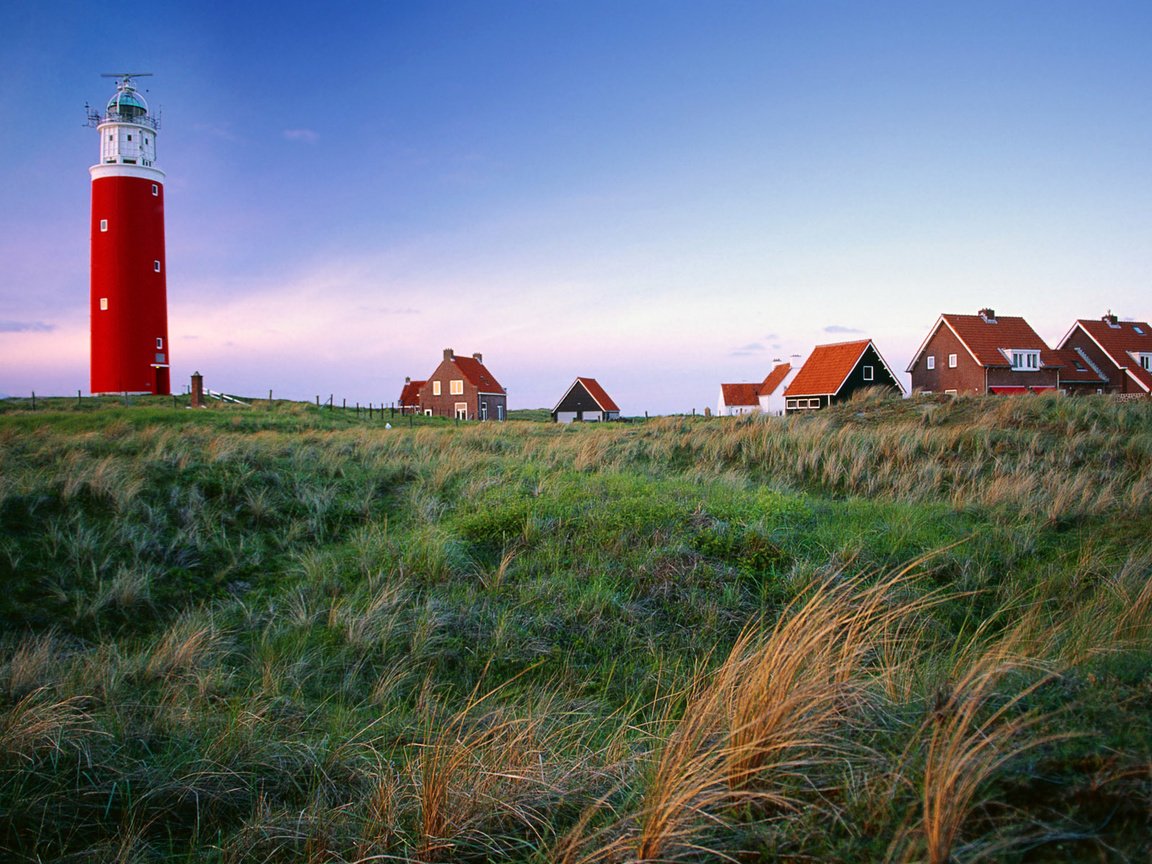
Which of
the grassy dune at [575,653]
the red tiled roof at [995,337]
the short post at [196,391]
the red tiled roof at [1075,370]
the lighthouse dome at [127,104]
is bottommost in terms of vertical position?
the grassy dune at [575,653]

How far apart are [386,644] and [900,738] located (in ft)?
12.8

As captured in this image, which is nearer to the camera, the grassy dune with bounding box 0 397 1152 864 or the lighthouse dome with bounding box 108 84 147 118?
the grassy dune with bounding box 0 397 1152 864

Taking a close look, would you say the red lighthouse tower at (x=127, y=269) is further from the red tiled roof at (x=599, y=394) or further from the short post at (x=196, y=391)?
the red tiled roof at (x=599, y=394)

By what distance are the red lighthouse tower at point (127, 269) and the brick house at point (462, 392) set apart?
20610 millimetres

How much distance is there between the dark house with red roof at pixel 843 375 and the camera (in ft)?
117

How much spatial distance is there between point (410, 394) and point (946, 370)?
1656 inches

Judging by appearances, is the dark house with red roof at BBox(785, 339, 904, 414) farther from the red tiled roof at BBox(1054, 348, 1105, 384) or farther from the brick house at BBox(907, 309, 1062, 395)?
the red tiled roof at BBox(1054, 348, 1105, 384)

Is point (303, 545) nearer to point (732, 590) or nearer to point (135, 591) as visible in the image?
point (135, 591)

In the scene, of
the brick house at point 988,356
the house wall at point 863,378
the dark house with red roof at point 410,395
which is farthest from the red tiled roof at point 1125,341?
the dark house with red roof at point 410,395

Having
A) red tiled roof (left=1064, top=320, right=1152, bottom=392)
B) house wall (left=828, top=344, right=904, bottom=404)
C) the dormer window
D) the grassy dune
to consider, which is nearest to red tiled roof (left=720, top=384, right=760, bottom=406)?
house wall (left=828, top=344, right=904, bottom=404)

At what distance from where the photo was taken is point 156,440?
12.0 m

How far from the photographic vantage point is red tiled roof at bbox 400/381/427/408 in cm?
5903

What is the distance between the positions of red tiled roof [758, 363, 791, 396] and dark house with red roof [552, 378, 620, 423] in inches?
440

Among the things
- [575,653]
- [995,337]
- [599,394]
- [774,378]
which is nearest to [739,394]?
[774,378]
